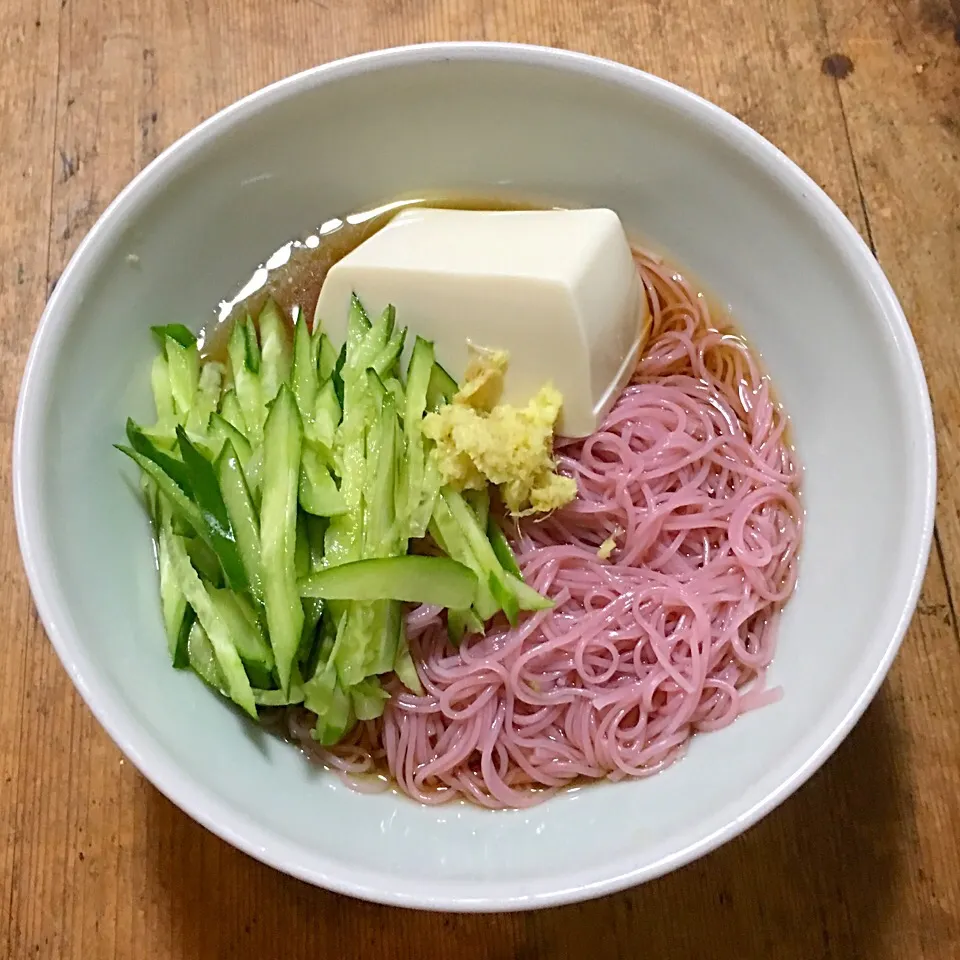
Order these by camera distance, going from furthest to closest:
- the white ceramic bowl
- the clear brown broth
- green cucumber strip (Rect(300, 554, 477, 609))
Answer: the clear brown broth, green cucumber strip (Rect(300, 554, 477, 609)), the white ceramic bowl

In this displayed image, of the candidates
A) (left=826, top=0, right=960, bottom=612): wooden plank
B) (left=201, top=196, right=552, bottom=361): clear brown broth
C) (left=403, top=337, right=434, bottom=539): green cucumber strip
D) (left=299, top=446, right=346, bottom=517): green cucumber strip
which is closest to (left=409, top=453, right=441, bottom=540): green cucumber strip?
(left=403, top=337, right=434, bottom=539): green cucumber strip

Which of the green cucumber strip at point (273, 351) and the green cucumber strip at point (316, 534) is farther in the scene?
the green cucumber strip at point (273, 351)

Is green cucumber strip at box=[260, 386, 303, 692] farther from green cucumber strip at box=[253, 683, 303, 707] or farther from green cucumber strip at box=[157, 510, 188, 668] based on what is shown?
green cucumber strip at box=[157, 510, 188, 668]

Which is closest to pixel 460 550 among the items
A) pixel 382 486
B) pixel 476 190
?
pixel 382 486

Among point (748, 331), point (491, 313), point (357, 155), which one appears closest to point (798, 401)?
point (748, 331)

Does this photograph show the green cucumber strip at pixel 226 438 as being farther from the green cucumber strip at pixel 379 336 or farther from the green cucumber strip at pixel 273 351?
the green cucumber strip at pixel 379 336

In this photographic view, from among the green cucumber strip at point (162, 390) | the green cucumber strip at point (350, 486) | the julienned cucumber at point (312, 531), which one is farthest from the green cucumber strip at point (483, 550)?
the green cucumber strip at point (162, 390)

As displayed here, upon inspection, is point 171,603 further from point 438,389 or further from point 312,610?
point 438,389
